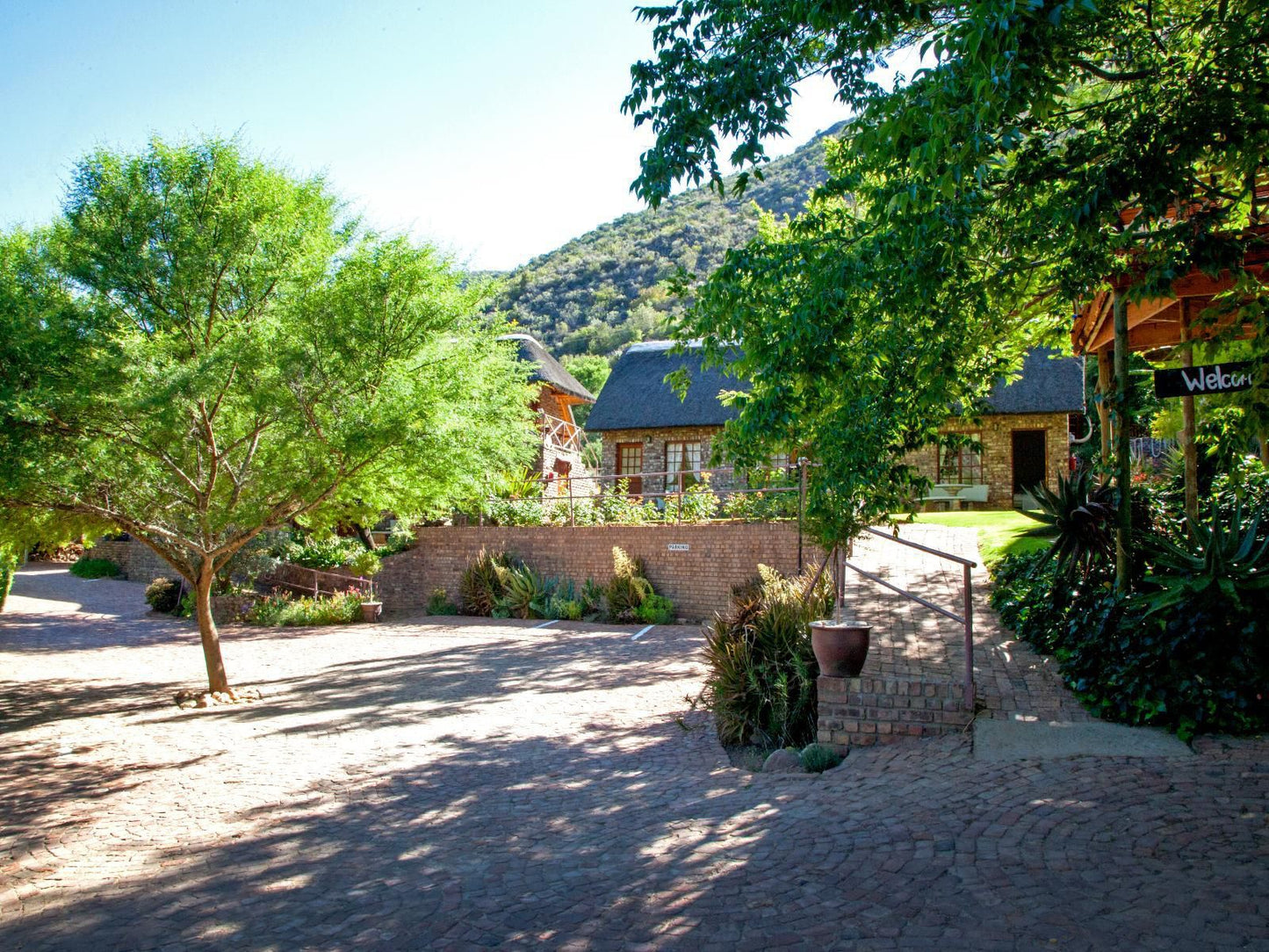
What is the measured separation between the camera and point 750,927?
12.8 ft

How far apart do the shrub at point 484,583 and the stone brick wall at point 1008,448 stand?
10.7m

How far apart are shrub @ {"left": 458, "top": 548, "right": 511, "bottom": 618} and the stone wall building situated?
3957 mm

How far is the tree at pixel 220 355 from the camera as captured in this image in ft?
28.7

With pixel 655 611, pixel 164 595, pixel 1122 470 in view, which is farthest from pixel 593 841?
pixel 164 595

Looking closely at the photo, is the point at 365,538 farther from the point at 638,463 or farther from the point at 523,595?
the point at 638,463

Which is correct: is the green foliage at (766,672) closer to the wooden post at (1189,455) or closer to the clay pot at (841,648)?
the clay pot at (841,648)

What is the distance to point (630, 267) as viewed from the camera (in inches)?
2950

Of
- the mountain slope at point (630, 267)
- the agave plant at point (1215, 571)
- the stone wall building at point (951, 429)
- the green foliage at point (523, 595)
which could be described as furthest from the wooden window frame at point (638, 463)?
the mountain slope at point (630, 267)

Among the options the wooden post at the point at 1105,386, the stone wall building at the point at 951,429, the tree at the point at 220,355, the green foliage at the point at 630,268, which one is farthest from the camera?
the green foliage at the point at 630,268

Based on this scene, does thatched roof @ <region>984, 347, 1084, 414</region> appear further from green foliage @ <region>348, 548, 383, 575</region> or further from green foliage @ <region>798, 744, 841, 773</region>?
green foliage @ <region>798, 744, 841, 773</region>

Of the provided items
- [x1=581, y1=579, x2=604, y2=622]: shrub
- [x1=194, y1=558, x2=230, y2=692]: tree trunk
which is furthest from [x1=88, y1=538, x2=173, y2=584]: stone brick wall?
[x1=194, y1=558, x2=230, y2=692]: tree trunk

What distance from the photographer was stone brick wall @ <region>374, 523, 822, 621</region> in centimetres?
1675

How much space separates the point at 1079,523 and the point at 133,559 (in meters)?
30.6

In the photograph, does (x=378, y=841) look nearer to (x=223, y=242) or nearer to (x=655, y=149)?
(x=655, y=149)
